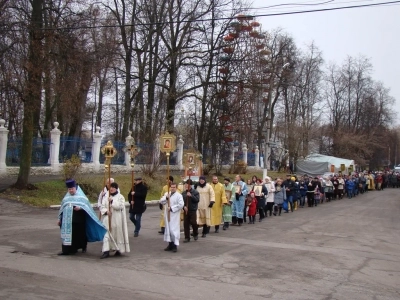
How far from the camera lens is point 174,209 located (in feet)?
37.5

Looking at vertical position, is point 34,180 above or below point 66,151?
below

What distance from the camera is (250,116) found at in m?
35.9

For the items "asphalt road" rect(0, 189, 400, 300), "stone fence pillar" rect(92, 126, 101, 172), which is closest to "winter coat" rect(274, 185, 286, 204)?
"asphalt road" rect(0, 189, 400, 300)

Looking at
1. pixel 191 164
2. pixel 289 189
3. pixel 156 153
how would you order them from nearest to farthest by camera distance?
1. pixel 191 164
2. pixel 289 189
3. pixel 156 153

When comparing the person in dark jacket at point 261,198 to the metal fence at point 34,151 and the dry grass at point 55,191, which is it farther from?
the metal fence at point 34,151

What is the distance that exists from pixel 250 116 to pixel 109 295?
29526 millimetres

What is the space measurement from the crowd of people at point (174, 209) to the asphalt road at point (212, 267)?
1.29 feet

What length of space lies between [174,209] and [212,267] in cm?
220

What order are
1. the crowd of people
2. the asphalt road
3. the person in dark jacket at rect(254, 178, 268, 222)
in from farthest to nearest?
the person in dark jacket at rect(254, 178, 268, 222) → the crowd of people → the asphalt road

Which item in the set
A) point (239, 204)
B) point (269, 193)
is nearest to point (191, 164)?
point (239, 204)

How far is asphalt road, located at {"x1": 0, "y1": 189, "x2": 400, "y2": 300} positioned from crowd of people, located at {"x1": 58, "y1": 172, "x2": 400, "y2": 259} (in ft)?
1.29

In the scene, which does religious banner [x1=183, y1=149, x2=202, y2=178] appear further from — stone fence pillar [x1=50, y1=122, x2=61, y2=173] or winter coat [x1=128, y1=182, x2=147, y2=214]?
stone fence pillar [x1=50, y1=122, x2=61, y2=173]

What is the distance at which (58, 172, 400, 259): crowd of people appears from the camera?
10.3 m

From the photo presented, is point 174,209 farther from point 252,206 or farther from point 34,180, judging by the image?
point 34,180
